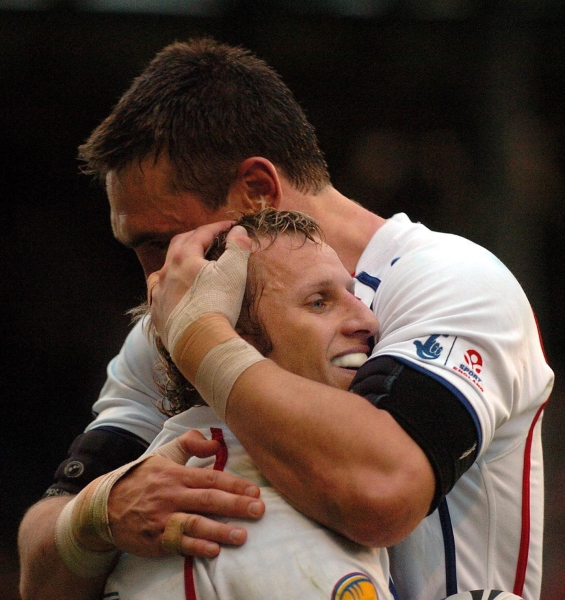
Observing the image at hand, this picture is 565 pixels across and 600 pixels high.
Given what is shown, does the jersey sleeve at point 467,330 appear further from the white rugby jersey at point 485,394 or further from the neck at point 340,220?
the neck at point 340,220

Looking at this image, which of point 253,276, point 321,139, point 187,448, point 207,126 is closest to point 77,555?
point 187,448

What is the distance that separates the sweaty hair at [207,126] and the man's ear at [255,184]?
0.03 metres

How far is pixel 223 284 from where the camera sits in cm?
182

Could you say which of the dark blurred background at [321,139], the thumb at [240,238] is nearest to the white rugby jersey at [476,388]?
the thumb at [240,238]

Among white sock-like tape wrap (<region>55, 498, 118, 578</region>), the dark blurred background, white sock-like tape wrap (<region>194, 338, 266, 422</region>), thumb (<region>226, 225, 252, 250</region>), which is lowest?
the dark blurred background

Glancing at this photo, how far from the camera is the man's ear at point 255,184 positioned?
2.38m

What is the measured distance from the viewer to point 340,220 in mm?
2477

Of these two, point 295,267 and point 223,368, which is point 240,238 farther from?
point 223,368

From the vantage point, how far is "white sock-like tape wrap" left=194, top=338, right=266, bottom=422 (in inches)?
66.4

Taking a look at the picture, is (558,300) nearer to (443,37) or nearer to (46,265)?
(443,37)

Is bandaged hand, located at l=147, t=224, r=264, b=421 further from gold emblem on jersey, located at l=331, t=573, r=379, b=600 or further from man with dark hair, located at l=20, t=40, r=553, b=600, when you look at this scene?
gold emblem on jersey, located at l=331, t=573, r=379, b=600

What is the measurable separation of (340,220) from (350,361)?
2.26 ft

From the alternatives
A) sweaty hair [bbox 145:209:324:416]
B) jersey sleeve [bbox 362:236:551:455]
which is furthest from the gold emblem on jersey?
sweaty hair [bbox 145:209:324:416]

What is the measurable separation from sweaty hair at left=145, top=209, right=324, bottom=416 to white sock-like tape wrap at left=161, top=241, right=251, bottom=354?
46mm
